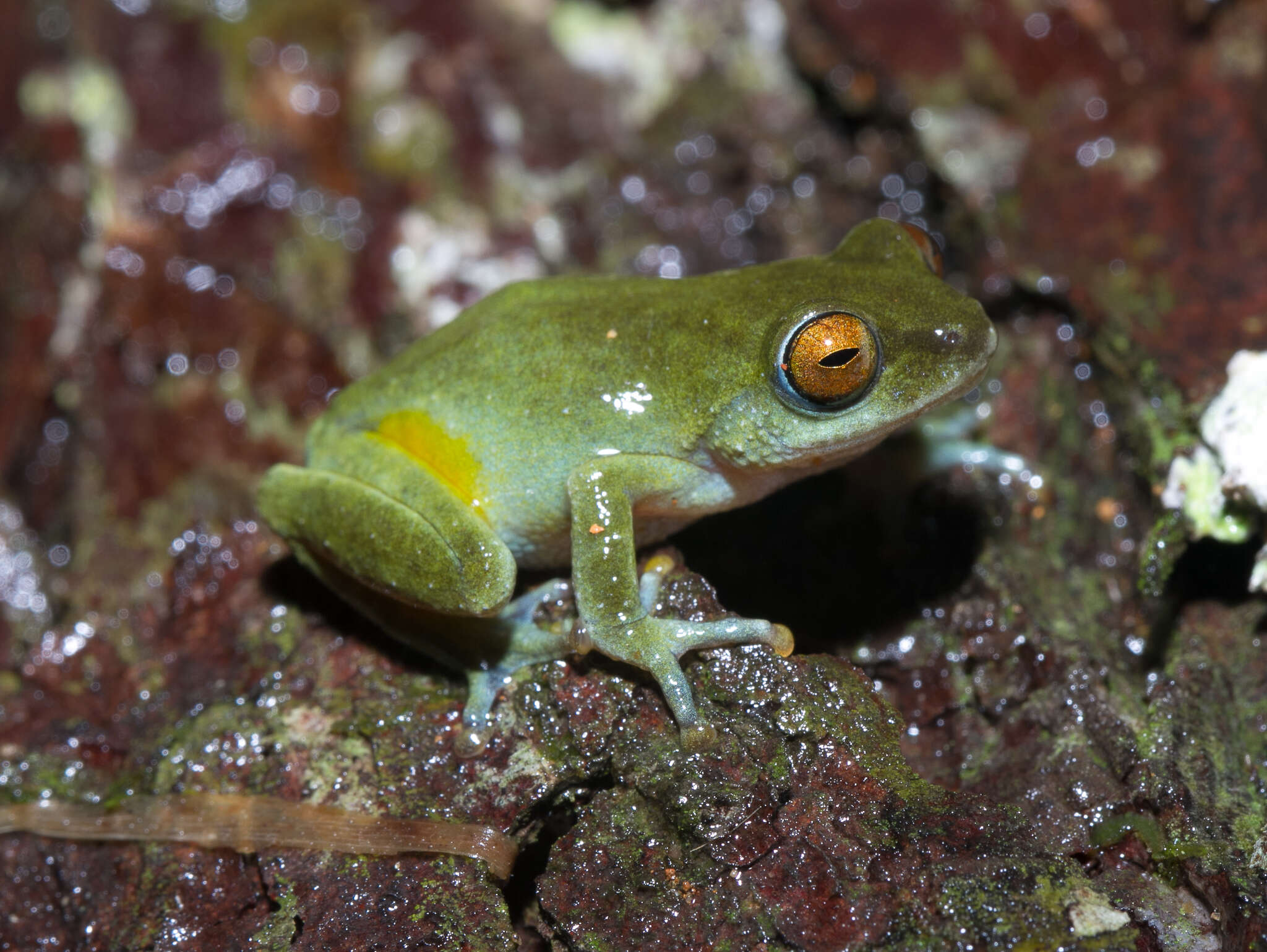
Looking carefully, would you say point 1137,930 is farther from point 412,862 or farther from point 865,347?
point 412,862

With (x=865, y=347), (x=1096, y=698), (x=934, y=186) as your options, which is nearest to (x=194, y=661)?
(x=865, y=347)

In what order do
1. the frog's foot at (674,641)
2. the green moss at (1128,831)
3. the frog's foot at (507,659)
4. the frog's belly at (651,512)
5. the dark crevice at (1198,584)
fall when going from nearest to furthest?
the green moss at (1128,831) → the frog's foot at (674,641) → the frog's foot at (507,659) → the frog's belly at (651,512) → the dark crevice at (1198,584)

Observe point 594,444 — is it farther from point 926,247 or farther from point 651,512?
point 926,247

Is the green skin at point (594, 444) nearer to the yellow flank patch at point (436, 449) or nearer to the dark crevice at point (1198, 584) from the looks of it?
the yellow flank patch at point (436, 449)

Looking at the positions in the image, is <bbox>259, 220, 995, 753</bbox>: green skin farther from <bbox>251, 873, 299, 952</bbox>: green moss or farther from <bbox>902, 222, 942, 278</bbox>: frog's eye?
<bbox>251, 873, 299, 952</bbox>: green moss

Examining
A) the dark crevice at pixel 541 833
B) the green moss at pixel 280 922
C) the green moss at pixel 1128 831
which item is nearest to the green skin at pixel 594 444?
the dark crevice at pixel 541 833

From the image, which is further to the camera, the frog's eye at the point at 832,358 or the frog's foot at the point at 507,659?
the frog's foot at the point at 507,659

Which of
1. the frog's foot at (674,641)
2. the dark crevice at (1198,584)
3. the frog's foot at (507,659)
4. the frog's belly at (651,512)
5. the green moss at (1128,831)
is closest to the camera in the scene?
the green moss at (1128,831)

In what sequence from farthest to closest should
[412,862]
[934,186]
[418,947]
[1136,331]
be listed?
[934,186], [1136,331], [412,862], [418,947]
